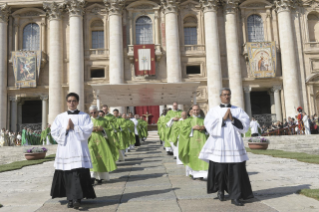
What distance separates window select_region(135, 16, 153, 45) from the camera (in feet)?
97.9

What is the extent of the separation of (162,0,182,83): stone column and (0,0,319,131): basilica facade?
94mm

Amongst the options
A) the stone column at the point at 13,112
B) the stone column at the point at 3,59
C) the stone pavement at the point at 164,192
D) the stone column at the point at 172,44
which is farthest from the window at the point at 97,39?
the stone pavement at the point at 164,192

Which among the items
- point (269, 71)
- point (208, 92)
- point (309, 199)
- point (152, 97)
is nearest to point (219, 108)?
point (309, 199)

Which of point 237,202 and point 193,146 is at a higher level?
point 193,146

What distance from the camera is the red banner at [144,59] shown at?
1120 inches

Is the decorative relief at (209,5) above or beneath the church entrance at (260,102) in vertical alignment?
above

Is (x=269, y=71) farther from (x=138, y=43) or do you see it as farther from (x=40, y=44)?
(x=40, y=44)

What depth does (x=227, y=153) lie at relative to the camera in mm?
5164

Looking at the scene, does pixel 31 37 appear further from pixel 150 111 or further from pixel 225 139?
pixel 225 139

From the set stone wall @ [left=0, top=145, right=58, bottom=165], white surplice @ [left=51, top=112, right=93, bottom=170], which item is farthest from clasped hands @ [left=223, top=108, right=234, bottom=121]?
stone wall @ [left=0, top=145, right=58, bottom=165]

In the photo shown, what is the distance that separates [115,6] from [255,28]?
13.8 metres

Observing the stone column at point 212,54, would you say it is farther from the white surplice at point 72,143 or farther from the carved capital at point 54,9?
the white surplice at point 72,143

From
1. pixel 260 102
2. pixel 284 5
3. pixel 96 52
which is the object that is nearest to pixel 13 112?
pixel 96 52

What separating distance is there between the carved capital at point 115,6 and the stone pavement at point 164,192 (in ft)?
74.4
